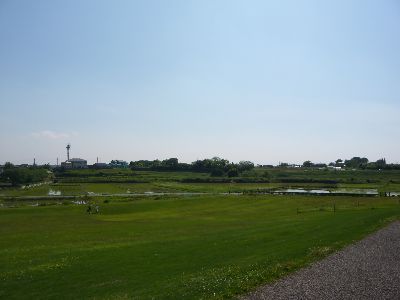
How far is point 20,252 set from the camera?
3353cm

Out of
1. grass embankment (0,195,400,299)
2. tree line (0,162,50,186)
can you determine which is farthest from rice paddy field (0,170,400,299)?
tree line (0,162,50,186)

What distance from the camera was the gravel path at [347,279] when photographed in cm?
1770

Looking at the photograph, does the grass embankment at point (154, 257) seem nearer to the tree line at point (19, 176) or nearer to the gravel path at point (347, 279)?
the gravel path at point (347, 279)

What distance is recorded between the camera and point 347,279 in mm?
20078

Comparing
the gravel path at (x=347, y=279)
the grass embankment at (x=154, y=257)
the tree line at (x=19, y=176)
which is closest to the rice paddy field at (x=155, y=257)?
the grass embankment at (x=154, y=257)

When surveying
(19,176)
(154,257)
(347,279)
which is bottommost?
(154,257)

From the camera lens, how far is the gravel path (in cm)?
1770

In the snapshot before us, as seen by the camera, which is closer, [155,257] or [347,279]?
[347,279]

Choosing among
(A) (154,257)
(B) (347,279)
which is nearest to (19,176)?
(A) (154,257)

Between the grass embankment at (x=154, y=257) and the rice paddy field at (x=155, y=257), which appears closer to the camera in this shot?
the rice paddy field at (x=155, y=257)

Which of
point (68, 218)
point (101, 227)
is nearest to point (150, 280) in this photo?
point (101, 227)

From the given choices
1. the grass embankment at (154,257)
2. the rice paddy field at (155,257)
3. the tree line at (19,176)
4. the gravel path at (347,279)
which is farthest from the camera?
the tree line at (19,176)

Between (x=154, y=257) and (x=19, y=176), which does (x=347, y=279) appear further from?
(x=19, y=176)

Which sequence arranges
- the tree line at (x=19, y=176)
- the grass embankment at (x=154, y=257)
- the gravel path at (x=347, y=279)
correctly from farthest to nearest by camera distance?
1. the tree line at (x=19, y=176)
2. the grass embankment at (x=154, y=257)
3. the gravel path at (x=347, y=279)
